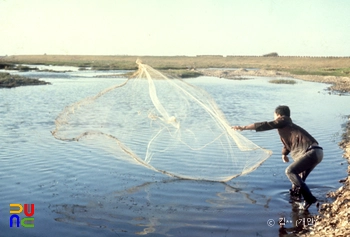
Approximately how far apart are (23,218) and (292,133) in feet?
14.4

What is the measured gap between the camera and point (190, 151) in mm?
10672

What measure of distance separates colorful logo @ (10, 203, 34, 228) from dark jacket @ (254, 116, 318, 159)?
373 cm

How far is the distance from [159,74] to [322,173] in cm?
411

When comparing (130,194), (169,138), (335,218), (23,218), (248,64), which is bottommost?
(23,218)

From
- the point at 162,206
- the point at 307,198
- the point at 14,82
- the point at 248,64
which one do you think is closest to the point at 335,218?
the point at 307,198

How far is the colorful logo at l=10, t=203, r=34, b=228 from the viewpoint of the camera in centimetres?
604

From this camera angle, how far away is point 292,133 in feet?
21.1

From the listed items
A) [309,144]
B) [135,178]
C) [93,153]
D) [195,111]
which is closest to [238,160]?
[135,178]

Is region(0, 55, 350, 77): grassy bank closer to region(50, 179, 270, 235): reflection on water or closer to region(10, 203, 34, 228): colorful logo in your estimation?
region(50, 179, 270, 235): reflection on water

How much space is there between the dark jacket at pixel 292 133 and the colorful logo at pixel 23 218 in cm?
373

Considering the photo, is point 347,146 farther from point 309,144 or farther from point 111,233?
point 111,233

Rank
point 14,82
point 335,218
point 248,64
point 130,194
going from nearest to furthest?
1. point 335,218
2. point 130,194
3. point 14,82
4. point 248,64

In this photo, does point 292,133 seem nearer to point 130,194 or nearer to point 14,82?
point 130,194

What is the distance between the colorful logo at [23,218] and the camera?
238 inches
